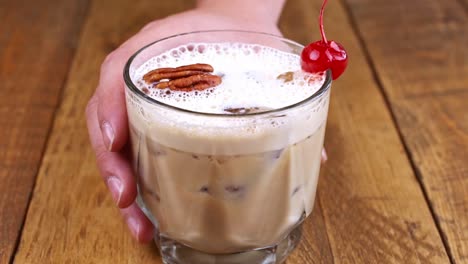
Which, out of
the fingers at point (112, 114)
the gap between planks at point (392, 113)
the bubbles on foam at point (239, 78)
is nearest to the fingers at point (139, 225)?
the fingers at point (112, 114)

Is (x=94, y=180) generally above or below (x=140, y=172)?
below

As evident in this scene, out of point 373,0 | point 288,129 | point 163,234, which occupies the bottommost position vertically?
point 373,0

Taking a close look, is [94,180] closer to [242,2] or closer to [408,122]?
[242,2]

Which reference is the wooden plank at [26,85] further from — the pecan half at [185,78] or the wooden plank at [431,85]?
the wooden plank at [431,85]

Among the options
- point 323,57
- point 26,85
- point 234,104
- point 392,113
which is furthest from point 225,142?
point 26,85

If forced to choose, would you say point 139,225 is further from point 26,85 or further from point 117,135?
point 26,85

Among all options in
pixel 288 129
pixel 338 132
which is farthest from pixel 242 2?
pixel 288 129
